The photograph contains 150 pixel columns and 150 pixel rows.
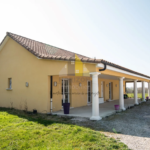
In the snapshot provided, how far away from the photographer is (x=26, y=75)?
1084 centimetres

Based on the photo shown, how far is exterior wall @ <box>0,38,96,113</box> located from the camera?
962cm

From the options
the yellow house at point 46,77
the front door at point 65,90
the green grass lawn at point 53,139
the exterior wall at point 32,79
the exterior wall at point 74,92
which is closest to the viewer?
the green grass lawn at point 53,139

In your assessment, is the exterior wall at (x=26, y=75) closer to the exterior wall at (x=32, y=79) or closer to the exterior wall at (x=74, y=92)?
the exterior wall at (x=32, y=79)

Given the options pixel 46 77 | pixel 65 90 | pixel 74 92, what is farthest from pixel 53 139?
pixel 74 92

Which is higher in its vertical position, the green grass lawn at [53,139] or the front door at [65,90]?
the front door at [65,90]

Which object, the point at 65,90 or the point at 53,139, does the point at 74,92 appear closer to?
the point at 65,90

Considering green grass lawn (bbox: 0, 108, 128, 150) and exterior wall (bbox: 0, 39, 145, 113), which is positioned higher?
exterior wall (bbox: 0, 39, 145, 113)

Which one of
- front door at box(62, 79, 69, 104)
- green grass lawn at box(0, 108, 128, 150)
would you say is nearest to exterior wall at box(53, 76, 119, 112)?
front door at box(62, 79, 69, 104)

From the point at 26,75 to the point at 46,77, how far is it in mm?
2012

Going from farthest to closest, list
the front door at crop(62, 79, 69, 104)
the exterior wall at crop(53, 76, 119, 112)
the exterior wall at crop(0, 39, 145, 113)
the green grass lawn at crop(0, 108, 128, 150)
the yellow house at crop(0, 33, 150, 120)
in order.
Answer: the front door at crop(62, 79, 69, 104), the exterior wall at crop(53, 76, 119, 112), the exterior wall at crop(0, 39, 145, 113), the yellow house at crop(0, 33, 150, 120), the green grass lawn at crop(0, 108, 128, 150)

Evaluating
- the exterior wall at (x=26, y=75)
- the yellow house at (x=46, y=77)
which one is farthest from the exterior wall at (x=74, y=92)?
the exterior wall at (x=26, y=75)

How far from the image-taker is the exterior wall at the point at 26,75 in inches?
379

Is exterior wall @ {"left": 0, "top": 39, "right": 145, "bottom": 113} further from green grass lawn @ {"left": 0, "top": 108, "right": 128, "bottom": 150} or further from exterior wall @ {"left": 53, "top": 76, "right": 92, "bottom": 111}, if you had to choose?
green grass lawn @ {"left": 0, "top": 108, "right": 128, "bottom": 150}

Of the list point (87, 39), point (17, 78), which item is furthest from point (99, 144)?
point (17, 78)
